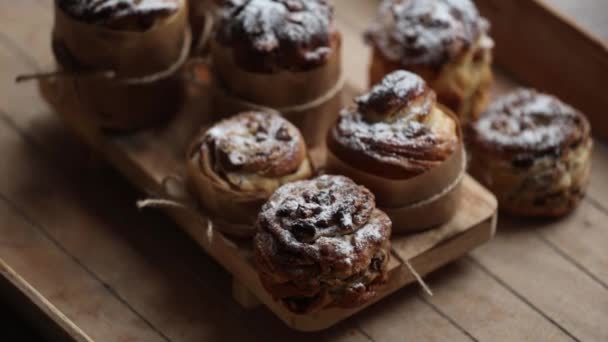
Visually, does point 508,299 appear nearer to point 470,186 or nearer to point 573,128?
point 470,186

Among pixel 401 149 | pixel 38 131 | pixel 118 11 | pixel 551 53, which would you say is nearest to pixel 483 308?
pixel 401 149

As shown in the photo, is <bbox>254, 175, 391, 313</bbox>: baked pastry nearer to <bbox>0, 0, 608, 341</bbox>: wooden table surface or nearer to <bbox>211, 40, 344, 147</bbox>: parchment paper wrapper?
<bbox>0, 0, 608, 341</bbox>: wooden table surface

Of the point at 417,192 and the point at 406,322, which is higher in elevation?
the point at 417,192

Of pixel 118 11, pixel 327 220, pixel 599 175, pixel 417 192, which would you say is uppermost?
pixel 118 11

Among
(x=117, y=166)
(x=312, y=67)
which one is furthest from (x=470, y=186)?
(x=117, y=166)

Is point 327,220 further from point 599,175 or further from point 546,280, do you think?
point 599,175

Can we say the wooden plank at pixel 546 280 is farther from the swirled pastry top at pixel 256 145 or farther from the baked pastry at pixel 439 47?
the swirled pastry top at pixel 256 145

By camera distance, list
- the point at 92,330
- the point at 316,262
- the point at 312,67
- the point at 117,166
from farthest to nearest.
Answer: the point at 117,166 → the point at 312,67 → the point at 92,330 → the point at 316,262
